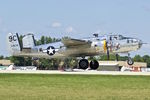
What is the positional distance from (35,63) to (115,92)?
94522 mm

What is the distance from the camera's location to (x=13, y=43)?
58688 mm

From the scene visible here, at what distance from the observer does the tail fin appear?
57.9m

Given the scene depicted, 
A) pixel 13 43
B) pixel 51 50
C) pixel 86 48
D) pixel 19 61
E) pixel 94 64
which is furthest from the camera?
pixel 19 61

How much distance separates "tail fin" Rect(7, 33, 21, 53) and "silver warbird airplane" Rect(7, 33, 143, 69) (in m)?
0.84

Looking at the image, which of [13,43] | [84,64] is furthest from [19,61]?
[84,64]

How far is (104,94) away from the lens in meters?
21.6

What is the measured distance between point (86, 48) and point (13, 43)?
11861 millimetres

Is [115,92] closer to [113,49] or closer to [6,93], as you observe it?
[6,93]

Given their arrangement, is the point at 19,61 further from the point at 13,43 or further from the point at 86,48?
the point at 86,48

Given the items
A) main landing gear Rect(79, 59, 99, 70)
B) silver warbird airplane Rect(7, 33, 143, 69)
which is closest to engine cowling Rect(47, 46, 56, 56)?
silver warbird airplane Rect(7, 33, 143, 69)

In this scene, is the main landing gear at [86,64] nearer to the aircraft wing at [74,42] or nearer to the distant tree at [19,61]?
the aircraft wing at [74,42]

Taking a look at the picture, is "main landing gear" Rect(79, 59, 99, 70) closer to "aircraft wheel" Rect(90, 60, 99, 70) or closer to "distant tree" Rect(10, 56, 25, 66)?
"aircraft wheel" Rect(90, 60, 99, 70)

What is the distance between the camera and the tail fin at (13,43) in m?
→ 57.9

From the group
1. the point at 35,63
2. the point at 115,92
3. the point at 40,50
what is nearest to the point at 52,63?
the point at 35,63
